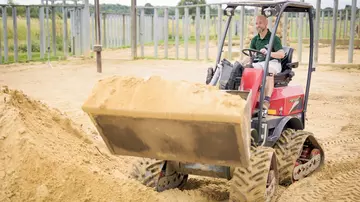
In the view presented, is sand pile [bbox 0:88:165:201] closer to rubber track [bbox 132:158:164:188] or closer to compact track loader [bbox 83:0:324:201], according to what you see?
rubber track [bbox 132:158:164:188]

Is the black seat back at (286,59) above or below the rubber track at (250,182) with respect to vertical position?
above

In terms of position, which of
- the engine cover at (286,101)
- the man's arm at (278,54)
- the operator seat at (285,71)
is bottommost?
the engine cover at (286,101)

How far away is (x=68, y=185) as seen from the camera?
13.6ft

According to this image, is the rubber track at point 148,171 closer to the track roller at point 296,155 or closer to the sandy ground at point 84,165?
the sandy ground at point 84,165

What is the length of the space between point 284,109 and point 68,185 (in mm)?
2495

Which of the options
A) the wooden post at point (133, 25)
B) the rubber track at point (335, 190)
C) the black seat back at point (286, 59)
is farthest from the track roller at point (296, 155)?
Result: the wooden post at point (133, 25)

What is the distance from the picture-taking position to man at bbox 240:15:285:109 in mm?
4996

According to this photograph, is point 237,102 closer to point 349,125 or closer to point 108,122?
point 108,122

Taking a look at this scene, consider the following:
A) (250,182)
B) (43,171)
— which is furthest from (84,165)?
(250,182)

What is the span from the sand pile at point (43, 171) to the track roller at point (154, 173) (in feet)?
0.55

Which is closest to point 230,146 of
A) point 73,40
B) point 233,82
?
point 233,82

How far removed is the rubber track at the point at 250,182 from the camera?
4008mm

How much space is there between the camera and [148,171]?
4500mm

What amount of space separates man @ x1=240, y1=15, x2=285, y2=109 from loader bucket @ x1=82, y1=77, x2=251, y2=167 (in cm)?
141
